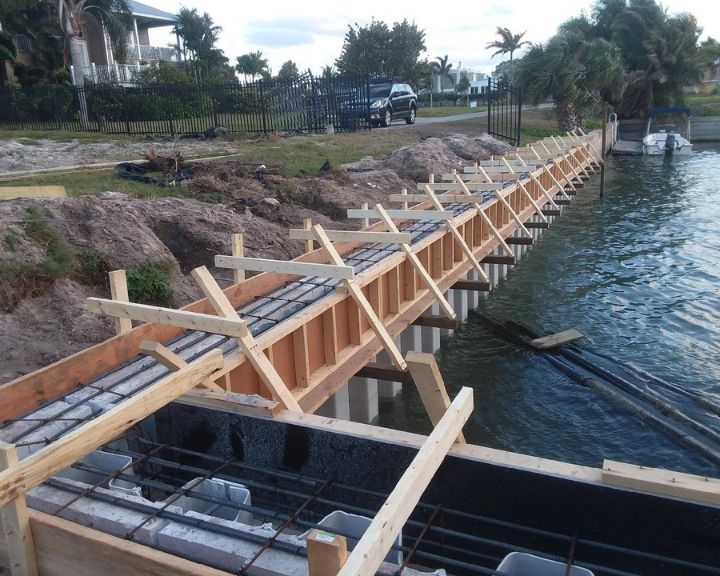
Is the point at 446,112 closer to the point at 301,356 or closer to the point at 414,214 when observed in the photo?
the point at 414,214

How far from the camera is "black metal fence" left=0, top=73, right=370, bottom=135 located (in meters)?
26.8

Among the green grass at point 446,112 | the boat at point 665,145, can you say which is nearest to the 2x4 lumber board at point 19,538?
the boat at point 665,145

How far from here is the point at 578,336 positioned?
1160cm

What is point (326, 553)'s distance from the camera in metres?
2.66

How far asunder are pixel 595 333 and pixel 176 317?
940cm

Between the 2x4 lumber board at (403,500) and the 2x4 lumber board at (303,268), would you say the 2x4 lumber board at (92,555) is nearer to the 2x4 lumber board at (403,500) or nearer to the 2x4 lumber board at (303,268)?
the 2x4 lumber board at (403,500)

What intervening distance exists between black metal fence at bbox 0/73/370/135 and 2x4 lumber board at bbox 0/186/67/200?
14.8 meters

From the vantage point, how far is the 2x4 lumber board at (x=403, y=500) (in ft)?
8.26

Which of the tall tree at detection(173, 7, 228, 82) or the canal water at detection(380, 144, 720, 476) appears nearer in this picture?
the canal water at detection(380, 144, 720, 476)

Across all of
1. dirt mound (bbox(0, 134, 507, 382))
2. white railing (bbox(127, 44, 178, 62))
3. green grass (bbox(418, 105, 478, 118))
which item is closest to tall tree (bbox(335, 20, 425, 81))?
green grass (bbox(418, 105, 478, 118))

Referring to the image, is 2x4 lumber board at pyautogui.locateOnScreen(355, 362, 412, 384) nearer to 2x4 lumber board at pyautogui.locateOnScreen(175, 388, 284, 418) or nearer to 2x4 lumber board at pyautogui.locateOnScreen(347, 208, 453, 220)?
2x4 lumber board at pyautogui.locateOnScreen(347, 208, 453, 220)

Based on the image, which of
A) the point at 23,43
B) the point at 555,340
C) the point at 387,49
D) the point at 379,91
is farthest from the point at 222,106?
the point at 387,49

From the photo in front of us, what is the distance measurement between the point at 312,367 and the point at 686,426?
5.23m

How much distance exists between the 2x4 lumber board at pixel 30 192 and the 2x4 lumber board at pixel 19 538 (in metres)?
8.87
